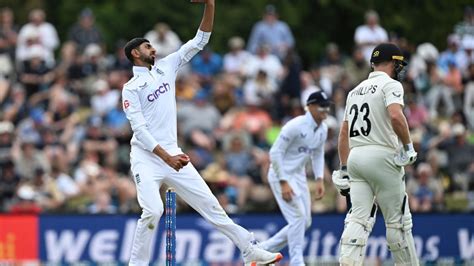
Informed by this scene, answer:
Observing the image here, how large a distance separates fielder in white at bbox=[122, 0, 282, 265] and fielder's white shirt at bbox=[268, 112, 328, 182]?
7.22 ft

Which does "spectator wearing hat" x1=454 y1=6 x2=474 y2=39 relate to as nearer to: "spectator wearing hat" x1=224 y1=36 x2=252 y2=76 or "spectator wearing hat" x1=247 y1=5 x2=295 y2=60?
"spectator wearing hat" x1=247 y1=5 x2=295 y2=60

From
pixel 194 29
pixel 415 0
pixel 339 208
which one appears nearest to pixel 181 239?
pixel 339 208

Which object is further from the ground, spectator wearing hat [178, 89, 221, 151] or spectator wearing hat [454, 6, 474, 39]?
spectator wearing hat [454, 6, 474, 39]

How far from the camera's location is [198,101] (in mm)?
23047

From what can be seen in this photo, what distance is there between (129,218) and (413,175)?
499cm

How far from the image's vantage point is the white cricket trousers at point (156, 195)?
13.0 m

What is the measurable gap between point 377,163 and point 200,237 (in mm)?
7572

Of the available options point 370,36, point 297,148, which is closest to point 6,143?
point 370,36

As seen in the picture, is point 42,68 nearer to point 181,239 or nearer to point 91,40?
point 91,40

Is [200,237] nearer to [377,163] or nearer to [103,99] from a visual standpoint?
[103,99]

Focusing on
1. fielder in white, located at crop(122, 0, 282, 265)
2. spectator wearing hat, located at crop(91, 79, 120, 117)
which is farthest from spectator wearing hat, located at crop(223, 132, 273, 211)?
fielder in white, located at crop(122, 0, 282, 265)

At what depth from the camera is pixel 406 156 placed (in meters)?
12.1

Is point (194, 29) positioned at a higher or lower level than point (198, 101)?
higher

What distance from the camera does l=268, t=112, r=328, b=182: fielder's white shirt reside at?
15.3 metres
